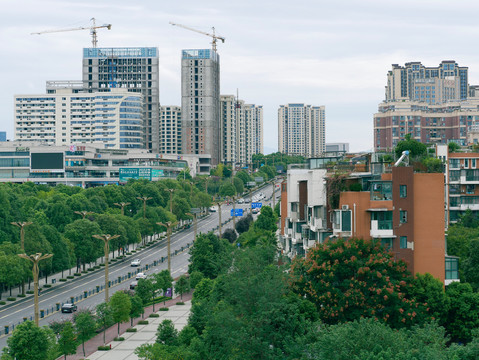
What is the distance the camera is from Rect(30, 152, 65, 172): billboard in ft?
611

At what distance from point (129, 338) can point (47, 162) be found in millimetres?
127028

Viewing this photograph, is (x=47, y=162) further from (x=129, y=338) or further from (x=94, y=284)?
(x=129, y=338)

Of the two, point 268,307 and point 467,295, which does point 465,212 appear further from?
point 268,307

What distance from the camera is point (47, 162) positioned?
613ft

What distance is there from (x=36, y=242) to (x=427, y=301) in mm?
61233

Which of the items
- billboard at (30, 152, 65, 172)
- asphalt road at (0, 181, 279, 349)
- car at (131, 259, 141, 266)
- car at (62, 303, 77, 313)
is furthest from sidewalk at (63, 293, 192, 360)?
billboard at (30, 152, 65, 172)

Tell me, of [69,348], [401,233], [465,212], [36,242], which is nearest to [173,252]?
[36,242]

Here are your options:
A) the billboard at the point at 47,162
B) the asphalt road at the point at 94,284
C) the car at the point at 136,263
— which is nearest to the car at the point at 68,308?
the asphalt road at the point at 94,284

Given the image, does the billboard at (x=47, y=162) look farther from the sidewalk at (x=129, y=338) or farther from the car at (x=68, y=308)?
the car at (x=68, y=308)

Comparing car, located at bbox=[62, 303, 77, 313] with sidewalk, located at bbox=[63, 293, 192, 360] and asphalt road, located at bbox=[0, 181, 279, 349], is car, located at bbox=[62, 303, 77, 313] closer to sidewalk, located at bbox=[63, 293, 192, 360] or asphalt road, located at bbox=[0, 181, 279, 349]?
asphalt road, located at bbox=[0, 181, 279, 349]

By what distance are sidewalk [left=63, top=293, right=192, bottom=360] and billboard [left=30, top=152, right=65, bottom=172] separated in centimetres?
11105

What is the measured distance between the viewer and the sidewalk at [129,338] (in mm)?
60719

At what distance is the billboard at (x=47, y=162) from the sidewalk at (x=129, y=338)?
364ft

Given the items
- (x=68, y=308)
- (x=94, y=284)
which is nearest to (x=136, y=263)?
(x=94, y=284)
